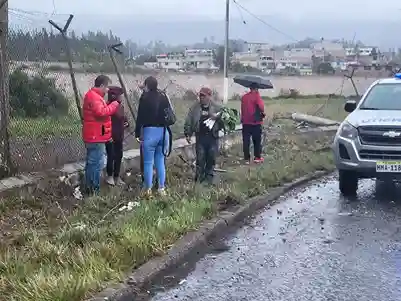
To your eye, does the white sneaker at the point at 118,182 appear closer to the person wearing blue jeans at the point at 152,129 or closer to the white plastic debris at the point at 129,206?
the person wearing blue jeans at the point at 152,129

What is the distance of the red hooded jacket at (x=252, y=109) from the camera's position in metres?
14.0

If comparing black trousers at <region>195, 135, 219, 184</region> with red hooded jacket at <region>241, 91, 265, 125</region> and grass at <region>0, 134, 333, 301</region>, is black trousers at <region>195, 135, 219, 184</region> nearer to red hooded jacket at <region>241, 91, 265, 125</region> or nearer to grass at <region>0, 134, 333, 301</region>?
grass at <region>0, 134, 333, 301</region>

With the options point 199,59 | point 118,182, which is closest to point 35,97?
point 118,182

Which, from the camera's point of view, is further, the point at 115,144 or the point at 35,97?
the point at 35,97

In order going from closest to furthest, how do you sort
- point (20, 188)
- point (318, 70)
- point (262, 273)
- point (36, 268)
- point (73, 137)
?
point (36, 268) → point (262, 273) → point (20, 188) → point (73, 137) → point (318, 70)

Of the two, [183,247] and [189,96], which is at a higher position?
[189,96]

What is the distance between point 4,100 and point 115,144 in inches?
72.3

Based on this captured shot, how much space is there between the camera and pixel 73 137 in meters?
11.2

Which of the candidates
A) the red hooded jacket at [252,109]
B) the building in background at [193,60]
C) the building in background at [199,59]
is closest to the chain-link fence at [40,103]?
the red hooded jacket at [252,109]

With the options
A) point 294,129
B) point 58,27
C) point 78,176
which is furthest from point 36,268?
point 294,129

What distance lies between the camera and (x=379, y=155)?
10.5 meters

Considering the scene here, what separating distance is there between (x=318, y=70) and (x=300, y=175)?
3390 centimetres

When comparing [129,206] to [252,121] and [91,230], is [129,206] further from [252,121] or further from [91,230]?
[252,121]

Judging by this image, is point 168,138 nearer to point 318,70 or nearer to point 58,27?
point 58,27
